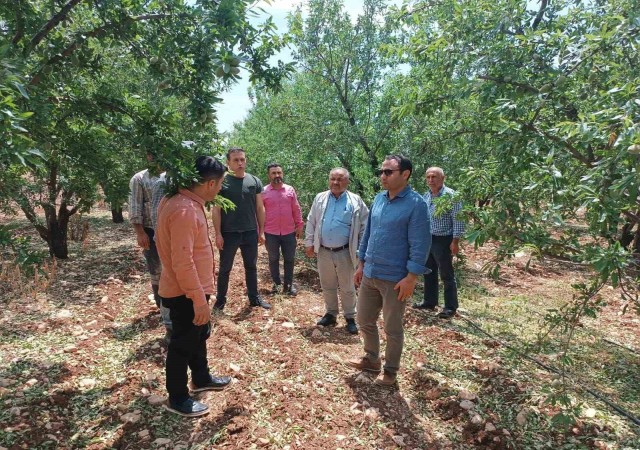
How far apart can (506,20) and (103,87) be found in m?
3.46

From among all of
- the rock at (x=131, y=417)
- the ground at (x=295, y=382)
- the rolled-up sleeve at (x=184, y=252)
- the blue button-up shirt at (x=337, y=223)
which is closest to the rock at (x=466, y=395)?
the ground at (x=295, y=382)

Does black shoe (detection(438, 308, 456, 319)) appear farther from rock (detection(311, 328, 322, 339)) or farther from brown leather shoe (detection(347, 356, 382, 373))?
brown leather shoe (detection(347, 356, 382, 373))

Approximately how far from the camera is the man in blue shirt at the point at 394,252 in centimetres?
340

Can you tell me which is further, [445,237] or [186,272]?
[445,237]

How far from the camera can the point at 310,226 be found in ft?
17.0

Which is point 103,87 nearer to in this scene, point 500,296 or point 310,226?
point 310,226

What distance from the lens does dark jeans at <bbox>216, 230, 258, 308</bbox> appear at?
204 inches

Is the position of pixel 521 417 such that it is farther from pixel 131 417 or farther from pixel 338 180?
pixel 131 417

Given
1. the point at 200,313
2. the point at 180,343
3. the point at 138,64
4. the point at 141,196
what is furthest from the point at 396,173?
the point at 141,196

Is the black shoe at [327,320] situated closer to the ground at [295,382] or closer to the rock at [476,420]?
the ground at [295,382]

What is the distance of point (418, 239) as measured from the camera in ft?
11.1

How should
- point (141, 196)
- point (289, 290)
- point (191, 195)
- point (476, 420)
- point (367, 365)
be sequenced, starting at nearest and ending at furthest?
point (191, 195), point (476, 420), point (367, 365), point (141, 196), point (289, 290)

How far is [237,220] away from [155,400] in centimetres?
238

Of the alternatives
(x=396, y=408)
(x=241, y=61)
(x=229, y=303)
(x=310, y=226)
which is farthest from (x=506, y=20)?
(x=229, y=303)
